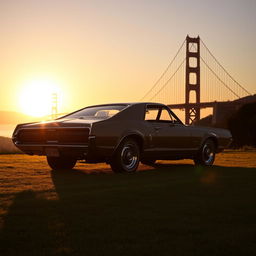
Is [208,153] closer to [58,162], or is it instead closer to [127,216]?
[58,162]

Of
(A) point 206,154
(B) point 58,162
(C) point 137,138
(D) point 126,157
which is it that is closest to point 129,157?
(D) point 126,157

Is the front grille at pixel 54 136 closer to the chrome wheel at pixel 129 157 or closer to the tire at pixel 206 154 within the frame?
the chrome wheel at pixel 129 157

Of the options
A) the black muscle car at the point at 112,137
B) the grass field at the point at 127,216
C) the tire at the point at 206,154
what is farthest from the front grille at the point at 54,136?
the tire at the point at 206,154

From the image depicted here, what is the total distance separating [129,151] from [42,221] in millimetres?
4935

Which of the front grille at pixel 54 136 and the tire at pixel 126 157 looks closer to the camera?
the front grille at pixel 54 136

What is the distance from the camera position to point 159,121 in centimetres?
1020

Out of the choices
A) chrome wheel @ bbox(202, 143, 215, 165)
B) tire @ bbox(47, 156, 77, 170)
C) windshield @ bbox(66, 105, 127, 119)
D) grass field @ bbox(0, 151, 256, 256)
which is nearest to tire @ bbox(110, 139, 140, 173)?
windshield @ bbox(66, 105, 127, 119)

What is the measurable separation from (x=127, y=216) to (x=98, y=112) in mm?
5066

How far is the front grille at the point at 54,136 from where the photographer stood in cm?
865

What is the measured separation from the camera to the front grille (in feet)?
28.4

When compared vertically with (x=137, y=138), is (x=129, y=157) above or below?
below

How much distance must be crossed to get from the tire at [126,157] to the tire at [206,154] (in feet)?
7.80

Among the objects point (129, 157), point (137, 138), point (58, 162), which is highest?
point (137, 138)

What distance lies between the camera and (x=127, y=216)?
4.84 m
